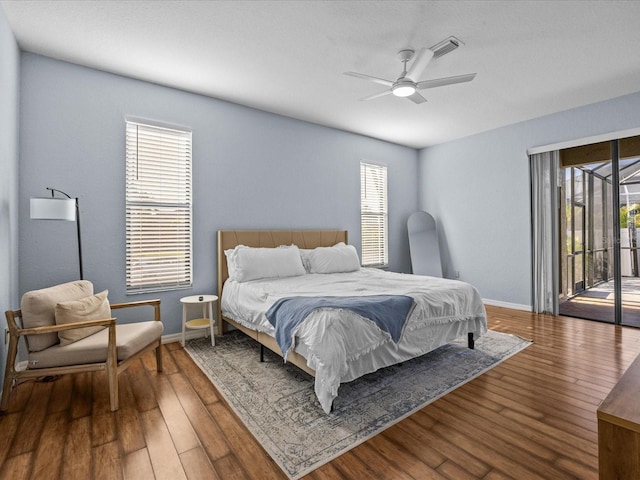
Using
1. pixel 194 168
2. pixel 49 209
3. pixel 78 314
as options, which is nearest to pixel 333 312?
pixel 78 314

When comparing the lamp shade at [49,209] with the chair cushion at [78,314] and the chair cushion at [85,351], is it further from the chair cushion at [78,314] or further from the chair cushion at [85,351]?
the chair cushion at [85,351]

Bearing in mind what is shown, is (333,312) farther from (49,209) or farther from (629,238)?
(629,238)

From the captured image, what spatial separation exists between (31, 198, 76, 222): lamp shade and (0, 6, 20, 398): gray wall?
8.2 inches

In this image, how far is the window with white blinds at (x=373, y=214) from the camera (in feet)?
18.6

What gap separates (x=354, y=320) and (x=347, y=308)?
0.10 metres

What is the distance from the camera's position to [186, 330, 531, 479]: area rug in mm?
1849

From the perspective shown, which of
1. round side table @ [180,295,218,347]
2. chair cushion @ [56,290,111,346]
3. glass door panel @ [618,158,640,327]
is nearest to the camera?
chair cushion @ [56,290,111,346]

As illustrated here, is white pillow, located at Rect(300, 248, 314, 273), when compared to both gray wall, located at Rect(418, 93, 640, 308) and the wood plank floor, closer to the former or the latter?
the wood plank floor

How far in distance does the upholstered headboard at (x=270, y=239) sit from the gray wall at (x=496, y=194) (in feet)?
7.47

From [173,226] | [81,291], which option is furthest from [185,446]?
[173,226]

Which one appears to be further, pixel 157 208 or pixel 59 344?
pixel 157 208

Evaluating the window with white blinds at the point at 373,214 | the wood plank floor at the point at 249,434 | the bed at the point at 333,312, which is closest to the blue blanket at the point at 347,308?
the bed at the point at 333,312

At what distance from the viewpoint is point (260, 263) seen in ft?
12.3

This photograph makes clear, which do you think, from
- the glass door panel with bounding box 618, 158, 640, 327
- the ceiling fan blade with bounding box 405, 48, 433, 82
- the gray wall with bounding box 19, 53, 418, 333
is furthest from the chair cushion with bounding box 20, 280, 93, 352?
the glass door panel with bounding box 618, 158, 640, 327
